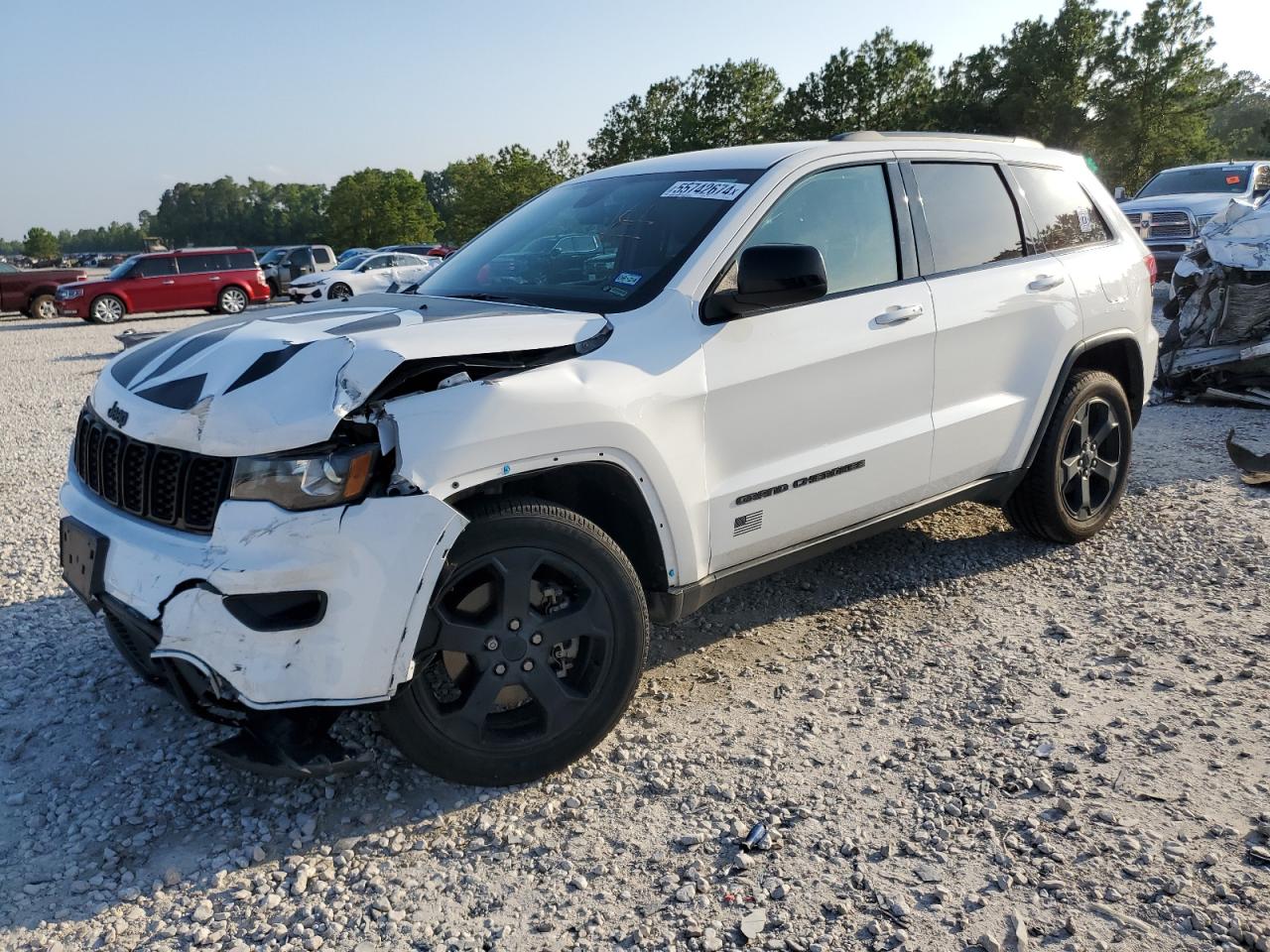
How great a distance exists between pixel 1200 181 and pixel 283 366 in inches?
702

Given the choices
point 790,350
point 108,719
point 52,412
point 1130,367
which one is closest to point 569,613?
point 790,350

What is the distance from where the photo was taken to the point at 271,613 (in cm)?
252

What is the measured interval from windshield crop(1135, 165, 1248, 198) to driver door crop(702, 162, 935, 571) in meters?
15.1

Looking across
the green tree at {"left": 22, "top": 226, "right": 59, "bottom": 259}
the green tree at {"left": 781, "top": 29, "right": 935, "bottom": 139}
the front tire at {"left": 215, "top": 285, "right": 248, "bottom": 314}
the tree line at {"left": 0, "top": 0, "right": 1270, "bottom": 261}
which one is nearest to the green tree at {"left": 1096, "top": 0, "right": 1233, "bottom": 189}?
the tree line at {"left": 0, "top": 0, "right": 1270, "bottom": 261}

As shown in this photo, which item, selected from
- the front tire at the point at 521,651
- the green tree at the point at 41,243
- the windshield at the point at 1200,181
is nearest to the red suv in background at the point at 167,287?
the windshield at the point at 1200,181

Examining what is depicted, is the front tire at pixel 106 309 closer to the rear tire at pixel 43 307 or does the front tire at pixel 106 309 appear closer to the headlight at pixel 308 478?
the rear tire at pixel 43 307

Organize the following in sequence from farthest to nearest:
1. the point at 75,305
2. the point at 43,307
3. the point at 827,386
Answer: the point at 43,307 → the point at 75,305 → the point at 827,386

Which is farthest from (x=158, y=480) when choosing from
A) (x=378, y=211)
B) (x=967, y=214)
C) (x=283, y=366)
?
(x=378, y=211)

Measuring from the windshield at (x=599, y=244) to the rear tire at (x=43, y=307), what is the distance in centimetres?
2625

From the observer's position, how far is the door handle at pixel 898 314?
12.0 ft

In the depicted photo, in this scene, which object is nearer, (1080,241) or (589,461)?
(589,461)

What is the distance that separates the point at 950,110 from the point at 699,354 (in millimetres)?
59710

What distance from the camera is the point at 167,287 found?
23.7 meters

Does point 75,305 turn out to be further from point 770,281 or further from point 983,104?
point 983,104
